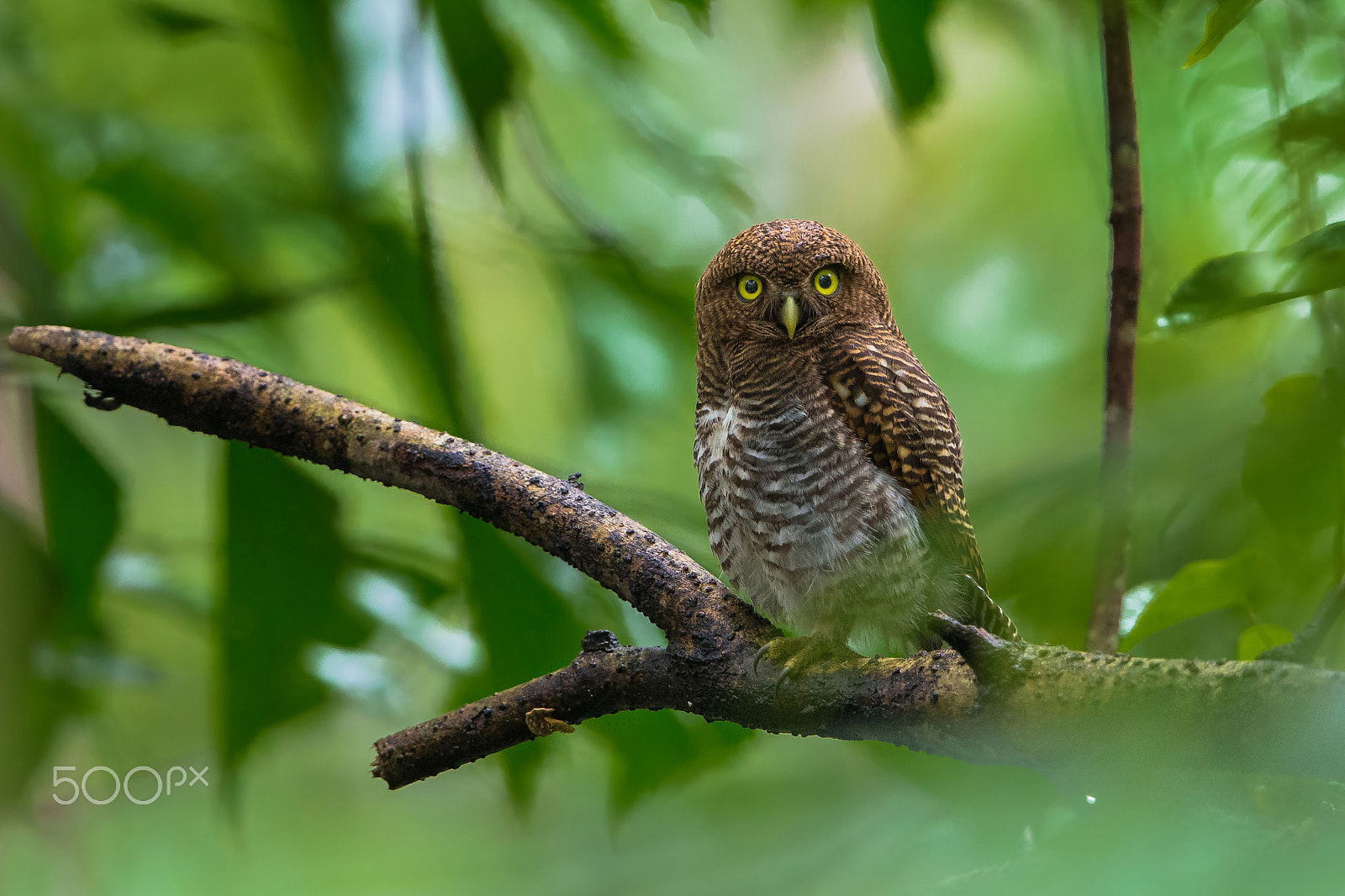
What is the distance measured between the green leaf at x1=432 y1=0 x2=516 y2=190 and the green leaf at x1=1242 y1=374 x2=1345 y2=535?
826 millimetres

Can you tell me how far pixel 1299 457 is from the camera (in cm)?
39

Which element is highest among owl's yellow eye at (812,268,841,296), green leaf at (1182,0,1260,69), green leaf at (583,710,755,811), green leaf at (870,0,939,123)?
green leaf at (870,0,939,123)

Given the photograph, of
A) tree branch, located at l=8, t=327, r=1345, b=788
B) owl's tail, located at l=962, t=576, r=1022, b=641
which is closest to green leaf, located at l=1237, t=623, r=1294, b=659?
owl's tail, located at l=962, t=576, r=1022, b=641

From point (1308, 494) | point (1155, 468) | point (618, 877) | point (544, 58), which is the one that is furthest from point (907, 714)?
point (544, 58)

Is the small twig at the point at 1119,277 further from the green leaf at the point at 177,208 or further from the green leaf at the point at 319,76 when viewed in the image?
the green leaf at the point at 177,208

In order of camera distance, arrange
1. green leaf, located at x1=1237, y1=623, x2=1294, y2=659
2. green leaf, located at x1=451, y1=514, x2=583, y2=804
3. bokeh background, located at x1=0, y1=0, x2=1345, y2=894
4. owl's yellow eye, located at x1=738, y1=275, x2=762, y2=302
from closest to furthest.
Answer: green leaf, located at x1=1237, y1=623, x2=1294, y2=659 → owl's yellow eye, located at x1=738, y1=275, x2=762, y2=302 → bokeh background, located at x1=0, y1=0, x2=1345, y2=894 → green leaf, located at x1=451, y1=514, x2=583, y2=804

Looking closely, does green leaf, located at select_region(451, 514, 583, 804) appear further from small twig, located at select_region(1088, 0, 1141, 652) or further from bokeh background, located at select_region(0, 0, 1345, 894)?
small twig, located at select_region(1088, 0, 1141, 652)

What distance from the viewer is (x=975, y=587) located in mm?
650

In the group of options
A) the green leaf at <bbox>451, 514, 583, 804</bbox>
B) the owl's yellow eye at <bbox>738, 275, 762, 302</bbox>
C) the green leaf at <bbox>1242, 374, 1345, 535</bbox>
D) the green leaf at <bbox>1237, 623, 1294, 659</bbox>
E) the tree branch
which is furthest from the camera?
the green leaf at <bbox>451, 514, 583, 804</bbox>

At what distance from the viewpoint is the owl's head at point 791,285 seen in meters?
0.69

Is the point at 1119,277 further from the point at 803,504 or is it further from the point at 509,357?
the point at 509,357

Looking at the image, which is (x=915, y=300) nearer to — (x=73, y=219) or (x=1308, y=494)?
(x=1308, y=494)

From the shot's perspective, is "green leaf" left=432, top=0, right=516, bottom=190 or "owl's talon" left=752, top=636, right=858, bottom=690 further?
"green leaf" left=432, top=0, right=516, bottom=190

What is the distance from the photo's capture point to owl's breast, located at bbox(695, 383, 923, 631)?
68 cm
